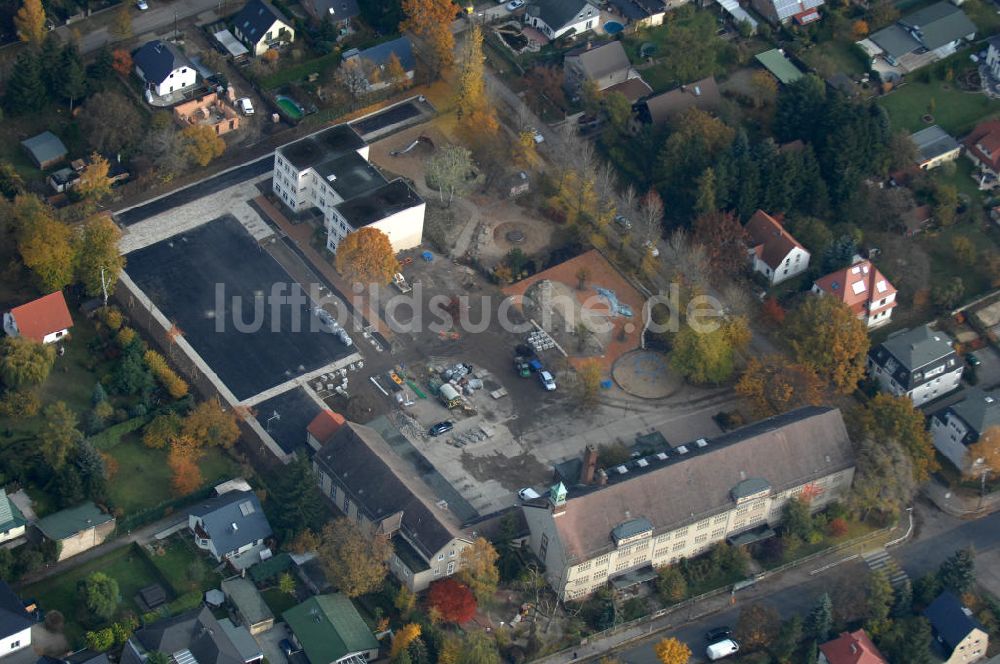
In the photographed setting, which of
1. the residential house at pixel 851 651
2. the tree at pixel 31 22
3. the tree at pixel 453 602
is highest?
the tree at pixel 31 22

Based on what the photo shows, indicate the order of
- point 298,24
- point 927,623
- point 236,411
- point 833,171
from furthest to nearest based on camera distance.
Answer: point 298,24, point 833,171, point 236,411, point 927,623

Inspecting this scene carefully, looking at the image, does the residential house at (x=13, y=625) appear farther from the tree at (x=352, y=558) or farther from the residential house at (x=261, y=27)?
the residential house at (x=261, y=27)

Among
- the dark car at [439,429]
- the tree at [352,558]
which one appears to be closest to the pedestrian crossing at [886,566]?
the dark car at [439,429]

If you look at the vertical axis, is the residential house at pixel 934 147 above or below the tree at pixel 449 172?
below

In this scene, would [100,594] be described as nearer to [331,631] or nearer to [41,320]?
[331,631]

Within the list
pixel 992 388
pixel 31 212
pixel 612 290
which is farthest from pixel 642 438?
pixel 31 212

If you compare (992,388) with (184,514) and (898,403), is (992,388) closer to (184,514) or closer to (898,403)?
(898,403)
